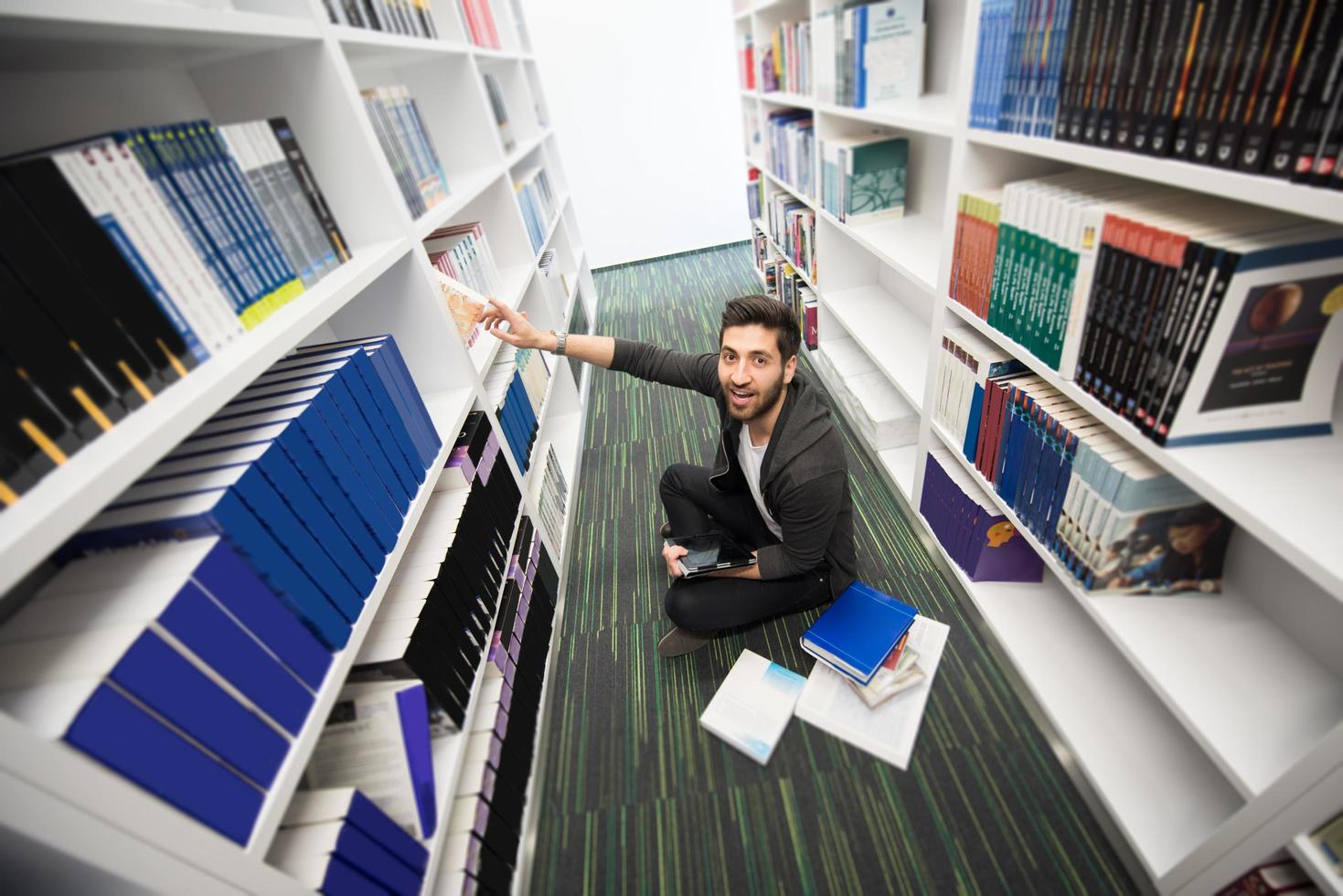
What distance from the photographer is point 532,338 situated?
Result: 171cm

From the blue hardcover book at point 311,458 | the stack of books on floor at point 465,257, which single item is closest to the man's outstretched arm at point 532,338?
the stack of books on floor at point 465,257

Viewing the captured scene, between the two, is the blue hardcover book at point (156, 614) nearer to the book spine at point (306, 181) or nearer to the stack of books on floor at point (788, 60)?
the book spine at point (306, 181)

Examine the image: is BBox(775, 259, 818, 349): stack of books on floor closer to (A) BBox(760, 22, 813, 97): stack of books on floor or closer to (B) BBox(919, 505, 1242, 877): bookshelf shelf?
(A) BBox(760, 22, 813, 97): stack of books on floor

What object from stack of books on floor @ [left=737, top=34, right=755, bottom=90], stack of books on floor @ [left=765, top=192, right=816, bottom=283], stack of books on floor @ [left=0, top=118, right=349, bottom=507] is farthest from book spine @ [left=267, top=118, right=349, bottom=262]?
stack of books on floor @ [left=737, top=34, right=755, bottom=90]

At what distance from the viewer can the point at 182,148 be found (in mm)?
729

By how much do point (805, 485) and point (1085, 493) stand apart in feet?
1.93

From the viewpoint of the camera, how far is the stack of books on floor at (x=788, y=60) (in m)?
2.29

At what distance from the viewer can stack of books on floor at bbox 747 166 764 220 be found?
3.73 meters

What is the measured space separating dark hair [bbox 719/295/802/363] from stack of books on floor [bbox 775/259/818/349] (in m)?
1.09

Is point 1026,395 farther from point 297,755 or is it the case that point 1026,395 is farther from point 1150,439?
point 297,755

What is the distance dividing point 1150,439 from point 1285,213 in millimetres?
384

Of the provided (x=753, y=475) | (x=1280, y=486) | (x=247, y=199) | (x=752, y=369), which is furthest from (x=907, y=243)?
(x=247, y=199)

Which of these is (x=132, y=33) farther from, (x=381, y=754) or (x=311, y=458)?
(x=381, y=754)

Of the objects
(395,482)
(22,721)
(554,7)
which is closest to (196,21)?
(395,482)
